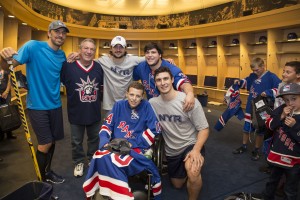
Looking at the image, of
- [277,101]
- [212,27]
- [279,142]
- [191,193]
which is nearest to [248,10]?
[212,27]

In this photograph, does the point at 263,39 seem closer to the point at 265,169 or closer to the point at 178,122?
the point at 265,169

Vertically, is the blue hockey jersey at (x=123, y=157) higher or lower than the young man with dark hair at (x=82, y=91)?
lower

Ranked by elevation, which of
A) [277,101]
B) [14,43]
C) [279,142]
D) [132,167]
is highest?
[14,43]

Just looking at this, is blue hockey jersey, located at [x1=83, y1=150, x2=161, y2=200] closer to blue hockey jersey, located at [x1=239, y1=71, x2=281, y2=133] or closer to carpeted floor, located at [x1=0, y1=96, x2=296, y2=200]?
carpeted floor, located at [x1=0, y1=96, x2=296, y2=200]

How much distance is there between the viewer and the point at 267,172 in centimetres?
295

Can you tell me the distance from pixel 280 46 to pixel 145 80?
5656mm

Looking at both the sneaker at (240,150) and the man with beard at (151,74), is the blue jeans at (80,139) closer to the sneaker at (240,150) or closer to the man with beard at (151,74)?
the man with beard at (151,74)

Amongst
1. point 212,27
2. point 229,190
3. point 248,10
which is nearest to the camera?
point 229,190

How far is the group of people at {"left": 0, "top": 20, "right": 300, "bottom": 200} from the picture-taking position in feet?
6.04

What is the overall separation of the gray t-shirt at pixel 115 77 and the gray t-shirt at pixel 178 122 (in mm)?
558

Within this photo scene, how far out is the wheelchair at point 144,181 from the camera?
5.85ft

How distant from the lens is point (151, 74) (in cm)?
269

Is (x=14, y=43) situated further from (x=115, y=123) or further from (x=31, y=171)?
(x=115, y=123)

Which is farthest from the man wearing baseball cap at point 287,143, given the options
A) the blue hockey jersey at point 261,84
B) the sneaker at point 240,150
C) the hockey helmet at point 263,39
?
the hockey helmet at point 263,39
